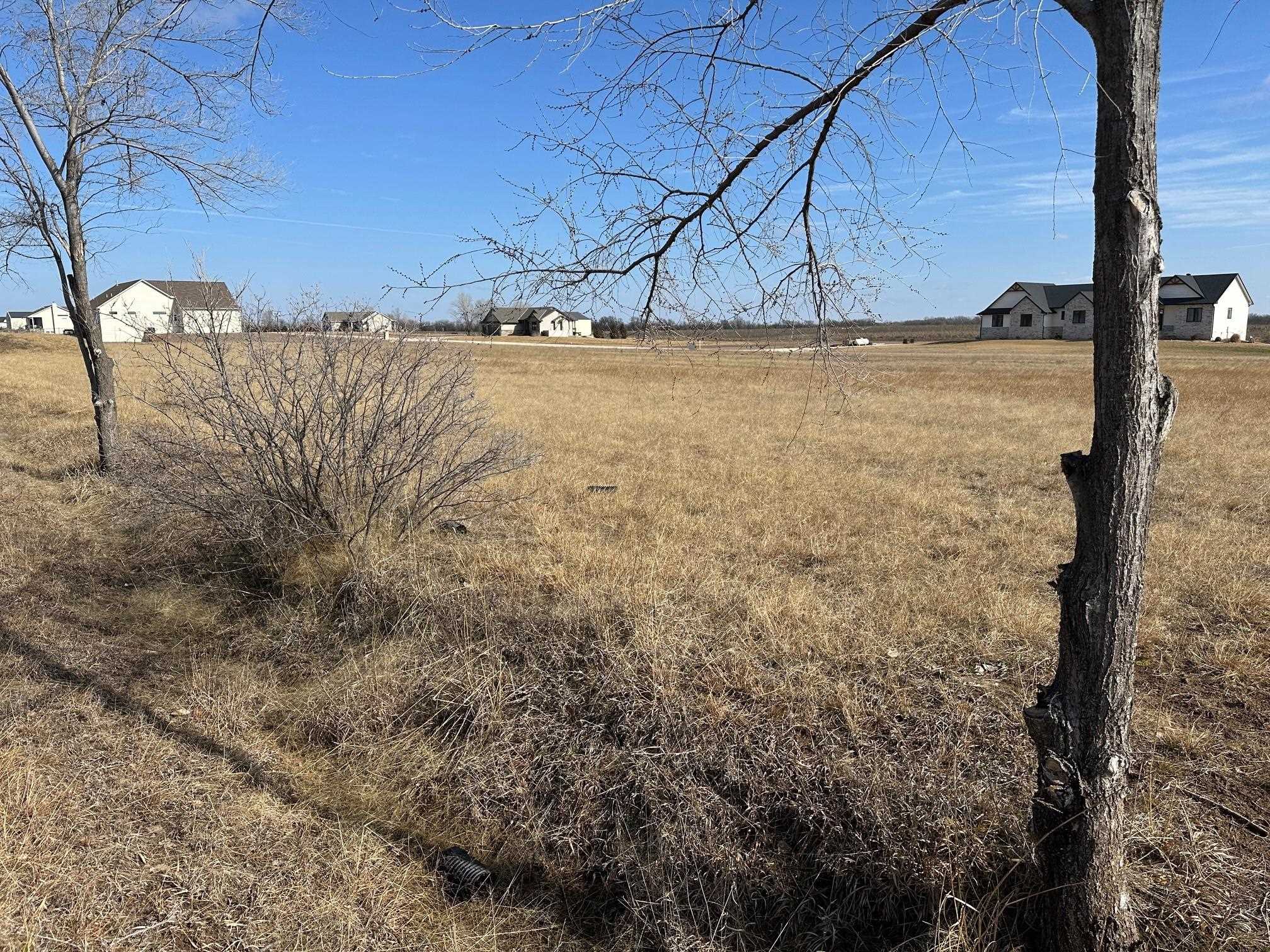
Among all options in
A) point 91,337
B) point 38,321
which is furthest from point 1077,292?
point 38,321

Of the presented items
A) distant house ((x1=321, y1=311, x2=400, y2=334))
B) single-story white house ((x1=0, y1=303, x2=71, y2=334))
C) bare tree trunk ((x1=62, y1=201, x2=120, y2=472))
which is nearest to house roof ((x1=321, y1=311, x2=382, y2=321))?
distant house ((x1=321, y1=311, x2=400, y2=334))

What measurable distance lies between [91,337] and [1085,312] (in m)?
68.7

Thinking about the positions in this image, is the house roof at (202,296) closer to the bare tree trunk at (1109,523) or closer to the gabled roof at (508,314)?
the gabled roof at (508,314)

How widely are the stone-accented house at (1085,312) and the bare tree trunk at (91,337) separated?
58.3m

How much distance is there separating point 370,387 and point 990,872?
5.61 metres

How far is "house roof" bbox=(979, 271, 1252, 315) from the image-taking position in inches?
2414

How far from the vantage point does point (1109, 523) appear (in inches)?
98.1

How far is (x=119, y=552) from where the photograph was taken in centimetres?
Result: 717

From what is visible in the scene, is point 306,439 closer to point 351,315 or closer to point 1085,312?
point 351,315

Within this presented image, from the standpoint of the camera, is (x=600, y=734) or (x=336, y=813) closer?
(x=336, y=813)

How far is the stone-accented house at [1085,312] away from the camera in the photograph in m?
61.8

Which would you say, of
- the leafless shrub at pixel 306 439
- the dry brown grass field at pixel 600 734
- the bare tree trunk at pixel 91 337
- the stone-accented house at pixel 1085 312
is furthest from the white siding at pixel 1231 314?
the bare tree trunk at pixel 91 337

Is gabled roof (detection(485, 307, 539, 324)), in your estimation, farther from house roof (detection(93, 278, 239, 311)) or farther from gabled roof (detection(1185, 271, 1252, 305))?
gabled roof (detection(1185, 271, 1252, 305))

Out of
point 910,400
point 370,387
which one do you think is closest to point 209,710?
point 370,387
